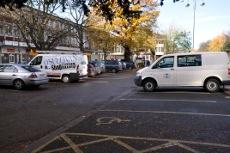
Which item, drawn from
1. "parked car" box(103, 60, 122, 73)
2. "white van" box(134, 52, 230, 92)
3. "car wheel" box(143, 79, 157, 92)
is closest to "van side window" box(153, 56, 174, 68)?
"white van" box(134, 52, 230, 92)

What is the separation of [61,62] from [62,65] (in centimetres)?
25

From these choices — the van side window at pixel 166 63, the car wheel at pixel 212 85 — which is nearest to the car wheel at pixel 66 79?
the van side window at pixel 166 63

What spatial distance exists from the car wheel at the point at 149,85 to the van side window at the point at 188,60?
1.60m

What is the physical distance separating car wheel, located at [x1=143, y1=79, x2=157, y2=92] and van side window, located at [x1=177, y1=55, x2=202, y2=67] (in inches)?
63.0

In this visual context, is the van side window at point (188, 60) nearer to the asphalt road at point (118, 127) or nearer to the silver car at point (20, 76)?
the asphalt road at point (118, 127)

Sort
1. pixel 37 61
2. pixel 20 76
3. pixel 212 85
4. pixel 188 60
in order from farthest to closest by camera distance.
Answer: pixel 37 61
pixel 20 76
pixel 188 60
pixel 212 85

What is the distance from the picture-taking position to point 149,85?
46.9ft

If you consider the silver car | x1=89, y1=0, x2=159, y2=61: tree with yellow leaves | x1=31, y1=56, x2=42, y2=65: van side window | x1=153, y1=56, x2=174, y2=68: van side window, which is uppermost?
x1=89, y1=0, x2=159, y2=61: tree with yellow leaves

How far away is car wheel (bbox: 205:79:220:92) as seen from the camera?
1349 centimetres

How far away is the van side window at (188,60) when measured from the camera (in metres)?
13.6

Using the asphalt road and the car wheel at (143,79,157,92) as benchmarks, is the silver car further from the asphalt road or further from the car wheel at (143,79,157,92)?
the car wheel at (143,79,157,92)

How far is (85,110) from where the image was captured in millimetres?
9227

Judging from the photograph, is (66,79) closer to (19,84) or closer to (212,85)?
(19,84)

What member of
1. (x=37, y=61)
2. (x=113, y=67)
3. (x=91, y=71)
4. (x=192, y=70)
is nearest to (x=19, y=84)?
(x=37, y=61)
